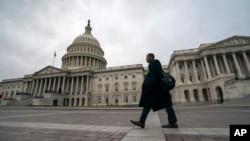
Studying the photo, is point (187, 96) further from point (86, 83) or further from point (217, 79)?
point (86, 83)

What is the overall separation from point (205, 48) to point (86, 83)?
43.9 m

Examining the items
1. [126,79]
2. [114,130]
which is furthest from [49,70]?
[114,130]

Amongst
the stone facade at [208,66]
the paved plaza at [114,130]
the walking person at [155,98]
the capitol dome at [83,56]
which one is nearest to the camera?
the paved plaza at [114,130]

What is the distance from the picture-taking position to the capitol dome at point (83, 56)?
60719 millimetres

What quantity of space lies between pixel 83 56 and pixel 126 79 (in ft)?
92.9

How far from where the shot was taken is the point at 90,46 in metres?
67.1

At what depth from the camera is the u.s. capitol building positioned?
30844 mm

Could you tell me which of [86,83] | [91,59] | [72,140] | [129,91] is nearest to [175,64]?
[129,91]

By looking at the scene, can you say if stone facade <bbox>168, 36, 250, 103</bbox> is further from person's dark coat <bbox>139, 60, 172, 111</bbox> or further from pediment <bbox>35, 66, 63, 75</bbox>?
pediment <bbox>35, 66, 63, 75</bbox>

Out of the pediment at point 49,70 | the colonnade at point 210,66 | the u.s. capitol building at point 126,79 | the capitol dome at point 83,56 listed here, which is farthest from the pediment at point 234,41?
the pediment at point 49,70

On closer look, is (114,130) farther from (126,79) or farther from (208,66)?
(126,79)

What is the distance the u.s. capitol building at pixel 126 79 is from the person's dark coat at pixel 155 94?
2685 centimetres

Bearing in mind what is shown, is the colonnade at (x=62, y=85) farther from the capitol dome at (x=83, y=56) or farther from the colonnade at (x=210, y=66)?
the colonnade at (x=210, y=66)

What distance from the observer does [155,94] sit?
12.8 ft
